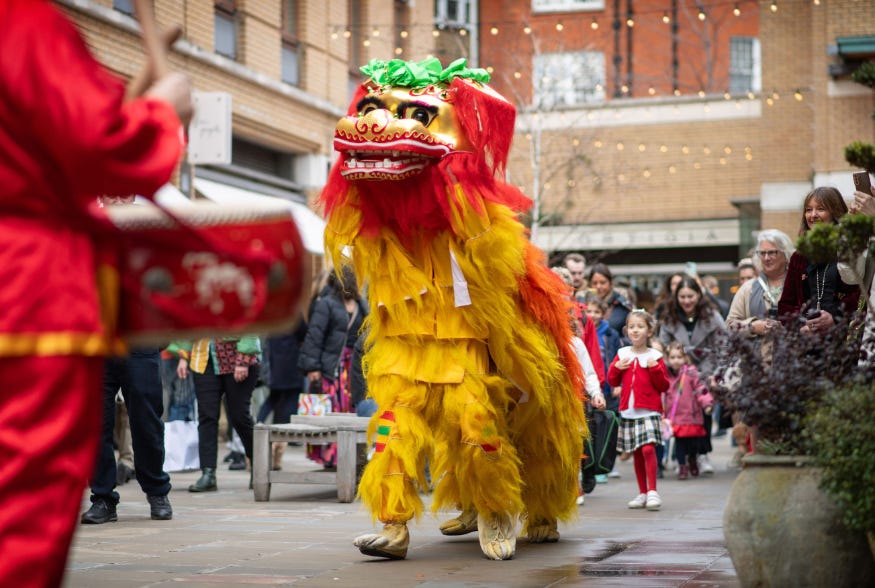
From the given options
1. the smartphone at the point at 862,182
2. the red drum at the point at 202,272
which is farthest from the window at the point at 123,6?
the red drum at the point at 202,272

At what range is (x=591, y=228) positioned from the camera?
28.9m

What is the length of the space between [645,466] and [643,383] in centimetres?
64

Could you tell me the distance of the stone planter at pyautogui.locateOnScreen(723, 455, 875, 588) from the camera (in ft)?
16.2

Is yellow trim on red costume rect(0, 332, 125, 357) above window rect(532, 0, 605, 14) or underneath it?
underneath

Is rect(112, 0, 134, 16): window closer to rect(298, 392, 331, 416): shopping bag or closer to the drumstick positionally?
rect(298, 392, 331, 416): shopping bag

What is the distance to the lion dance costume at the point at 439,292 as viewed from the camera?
692cm

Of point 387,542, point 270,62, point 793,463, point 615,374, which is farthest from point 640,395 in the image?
point 270,62

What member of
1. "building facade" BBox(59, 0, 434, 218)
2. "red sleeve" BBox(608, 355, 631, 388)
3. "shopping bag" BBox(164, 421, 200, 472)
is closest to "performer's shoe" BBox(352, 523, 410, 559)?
"red sleeve" BBox(608, 355, 631, 388)

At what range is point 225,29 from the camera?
792 inches

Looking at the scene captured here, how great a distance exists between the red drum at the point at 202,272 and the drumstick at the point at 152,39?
34cm

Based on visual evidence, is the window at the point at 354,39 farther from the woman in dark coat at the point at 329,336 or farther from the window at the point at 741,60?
the window at the point at 741,60

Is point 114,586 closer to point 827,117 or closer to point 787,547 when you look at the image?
point 787,547

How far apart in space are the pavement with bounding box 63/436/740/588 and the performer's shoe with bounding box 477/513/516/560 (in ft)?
0.22

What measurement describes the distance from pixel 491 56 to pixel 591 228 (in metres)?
4.76
